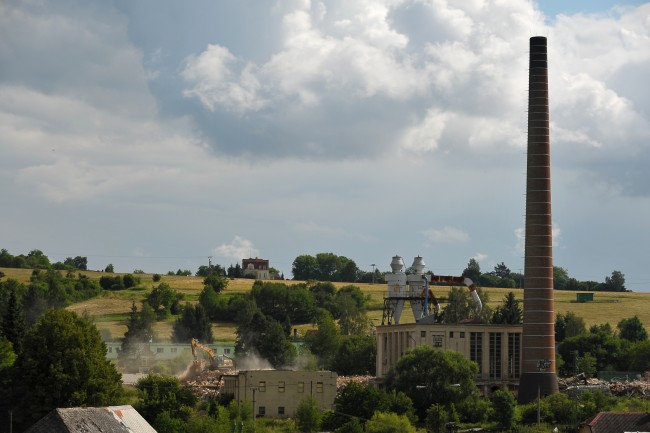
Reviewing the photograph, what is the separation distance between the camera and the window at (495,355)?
124 m

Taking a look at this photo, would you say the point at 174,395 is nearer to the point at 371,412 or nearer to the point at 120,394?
the point at 120,394

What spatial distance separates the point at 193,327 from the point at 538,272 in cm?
7581

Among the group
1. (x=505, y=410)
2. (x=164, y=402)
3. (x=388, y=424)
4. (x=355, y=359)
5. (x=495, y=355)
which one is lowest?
(x=388, y=424)

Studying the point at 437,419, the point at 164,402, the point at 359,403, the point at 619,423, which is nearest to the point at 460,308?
the point at 359,403

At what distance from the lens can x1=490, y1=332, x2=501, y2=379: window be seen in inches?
4872

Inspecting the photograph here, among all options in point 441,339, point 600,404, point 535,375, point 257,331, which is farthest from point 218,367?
point 600,404

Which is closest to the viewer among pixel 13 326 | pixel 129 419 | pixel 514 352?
pixel 129 419

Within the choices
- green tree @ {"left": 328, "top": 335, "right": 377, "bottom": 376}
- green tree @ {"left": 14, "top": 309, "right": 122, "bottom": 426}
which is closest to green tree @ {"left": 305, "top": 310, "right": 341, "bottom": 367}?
green tree @ {"left": 328, "top": 335, "right": 377, "bottom": 376}

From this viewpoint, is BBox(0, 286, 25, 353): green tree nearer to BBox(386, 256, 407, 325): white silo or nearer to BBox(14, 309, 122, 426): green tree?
BBox(14, 309, 122, 426): green tree

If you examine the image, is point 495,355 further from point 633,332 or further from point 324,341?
point 633,332

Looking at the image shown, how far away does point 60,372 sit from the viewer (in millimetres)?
90875

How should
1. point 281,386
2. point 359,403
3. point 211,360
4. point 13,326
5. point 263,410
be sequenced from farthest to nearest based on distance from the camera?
point 211,360 < point 13,326 < point 281,386 < point 263,410 < point 359,403

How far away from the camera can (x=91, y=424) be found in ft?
194

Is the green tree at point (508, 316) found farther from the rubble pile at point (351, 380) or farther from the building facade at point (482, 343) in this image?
the rubble pile at point (351, 380)
